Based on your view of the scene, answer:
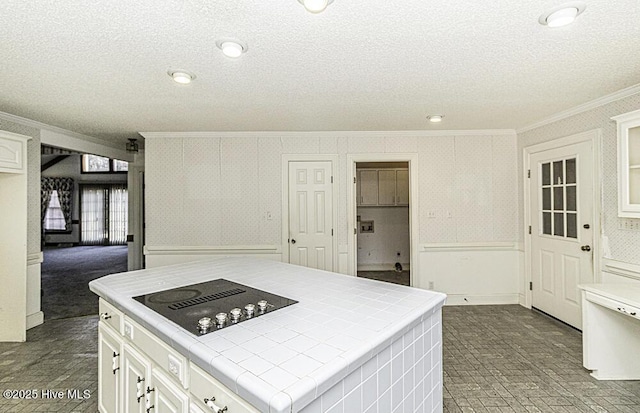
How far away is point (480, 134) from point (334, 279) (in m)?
3.27

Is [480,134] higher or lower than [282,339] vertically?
higher

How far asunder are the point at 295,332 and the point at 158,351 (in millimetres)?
615

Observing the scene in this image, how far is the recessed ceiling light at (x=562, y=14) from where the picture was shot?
1.46m

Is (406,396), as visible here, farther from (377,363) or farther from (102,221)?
(102,221)

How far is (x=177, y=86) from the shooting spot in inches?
98.3

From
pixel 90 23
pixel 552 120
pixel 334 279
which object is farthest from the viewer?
pixel 552 120

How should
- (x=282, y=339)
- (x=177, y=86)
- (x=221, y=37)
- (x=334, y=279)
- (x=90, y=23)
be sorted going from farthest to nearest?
(x=177, y=86)
(x=334, y=279)
(x=221, y=37)
(x=90, y=23)
(x=282, y=339)

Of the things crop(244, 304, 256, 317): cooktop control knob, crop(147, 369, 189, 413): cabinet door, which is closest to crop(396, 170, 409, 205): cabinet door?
crop(244, 304, 256, 317): cooktop control knob

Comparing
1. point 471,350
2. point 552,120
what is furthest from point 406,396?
point 552,120

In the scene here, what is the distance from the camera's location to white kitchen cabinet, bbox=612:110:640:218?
245 centimetres

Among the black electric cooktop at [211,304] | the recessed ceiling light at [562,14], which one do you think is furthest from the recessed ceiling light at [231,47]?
the recessed ceiling light at [562,14]

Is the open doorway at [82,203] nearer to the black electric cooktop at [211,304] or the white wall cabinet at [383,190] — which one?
the white wall cabinet at [383,190]

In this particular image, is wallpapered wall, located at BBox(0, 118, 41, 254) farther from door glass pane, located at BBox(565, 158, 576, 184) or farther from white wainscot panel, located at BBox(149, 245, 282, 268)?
door glass pane, located at BBox(565, 158, 576, 184)

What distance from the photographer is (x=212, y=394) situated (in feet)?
3.28
